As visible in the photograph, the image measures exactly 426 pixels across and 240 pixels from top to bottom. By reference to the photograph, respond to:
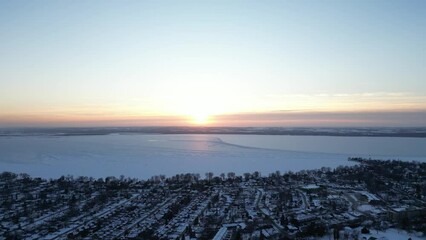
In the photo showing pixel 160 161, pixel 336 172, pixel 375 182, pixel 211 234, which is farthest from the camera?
pixel 160 161

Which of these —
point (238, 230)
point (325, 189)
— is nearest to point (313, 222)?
point (238, 230)

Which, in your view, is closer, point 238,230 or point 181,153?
point 238,230

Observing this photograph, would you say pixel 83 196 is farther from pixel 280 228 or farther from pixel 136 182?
pixel 280 228

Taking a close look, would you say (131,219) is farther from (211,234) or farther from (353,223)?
(353,223)

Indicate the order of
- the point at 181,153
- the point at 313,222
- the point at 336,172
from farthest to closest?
1. the point at 181,153
2. the point at 336,172
3. the point at 313,222

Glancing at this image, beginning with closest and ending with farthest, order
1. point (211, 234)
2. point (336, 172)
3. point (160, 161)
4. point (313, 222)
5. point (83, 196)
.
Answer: point (211, 234)
point (313, 222)
point (83, 196)
point (336, 172)
point (160, 161)

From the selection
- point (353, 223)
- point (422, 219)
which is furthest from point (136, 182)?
point (422, 219)

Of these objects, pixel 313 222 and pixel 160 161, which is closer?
pixel 313 222

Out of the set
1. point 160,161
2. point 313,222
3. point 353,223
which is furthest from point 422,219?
point 160,161

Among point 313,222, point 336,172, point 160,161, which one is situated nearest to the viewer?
point 313,222
